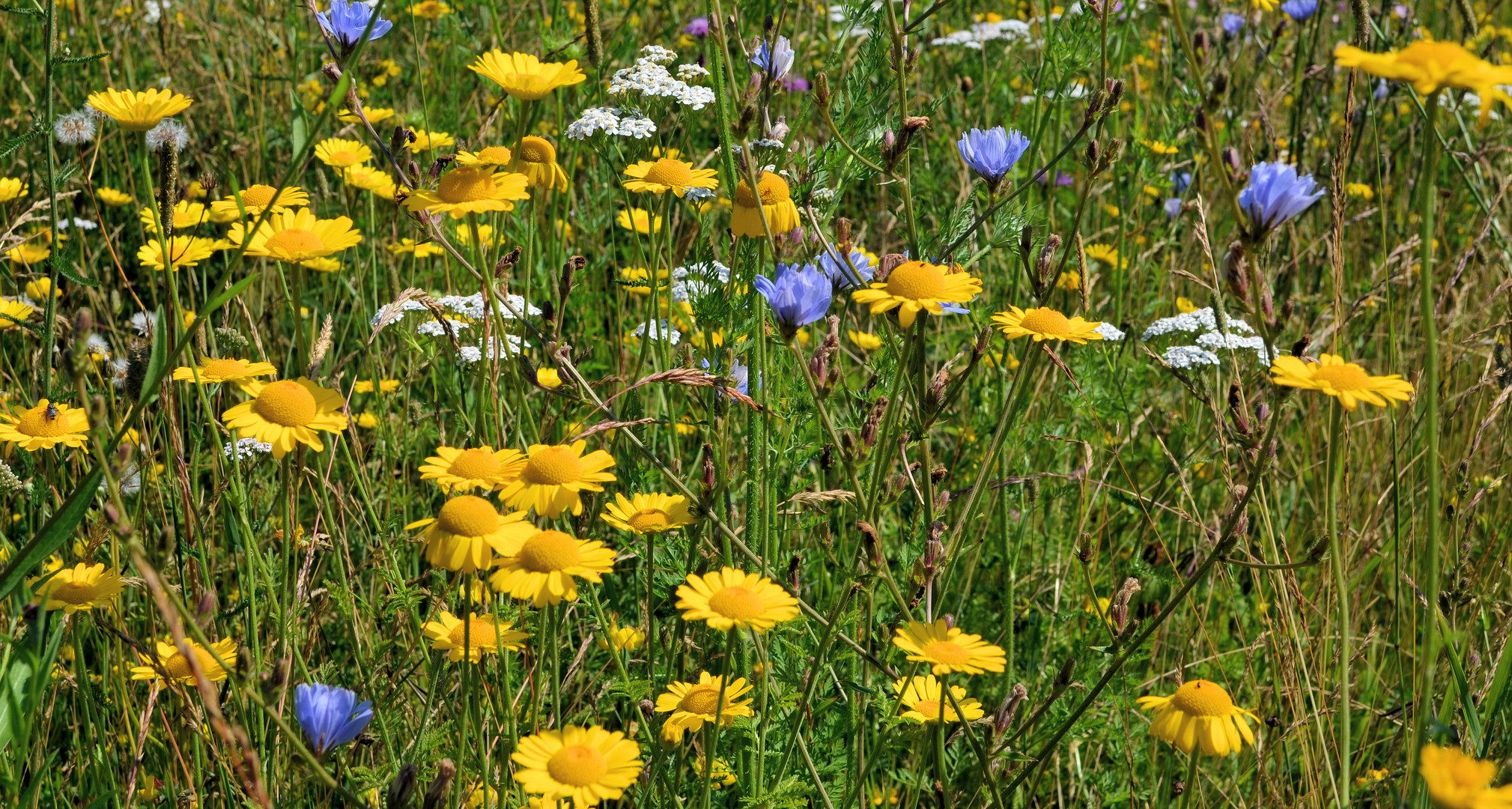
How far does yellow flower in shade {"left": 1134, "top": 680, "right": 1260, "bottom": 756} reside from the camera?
1524 millimetres

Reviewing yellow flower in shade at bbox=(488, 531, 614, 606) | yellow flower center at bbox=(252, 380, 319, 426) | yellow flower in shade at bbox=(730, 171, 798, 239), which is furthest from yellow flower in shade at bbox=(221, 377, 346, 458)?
yellow flower in shade at bbox=(730, 171, 798, 239)

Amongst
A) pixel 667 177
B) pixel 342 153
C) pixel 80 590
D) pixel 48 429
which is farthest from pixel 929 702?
pixel 342 153

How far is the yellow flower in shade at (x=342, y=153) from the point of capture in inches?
106

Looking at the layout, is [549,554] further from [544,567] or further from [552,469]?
[552,469]

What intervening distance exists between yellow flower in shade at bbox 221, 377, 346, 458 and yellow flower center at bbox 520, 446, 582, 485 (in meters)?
0.22

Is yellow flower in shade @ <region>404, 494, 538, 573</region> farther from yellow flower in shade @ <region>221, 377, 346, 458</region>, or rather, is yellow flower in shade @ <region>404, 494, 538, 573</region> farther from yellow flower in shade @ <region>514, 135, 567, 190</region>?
yellow flower in shade @ <region>514, 135, 567, 190</region>

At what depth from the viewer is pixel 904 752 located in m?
2.37

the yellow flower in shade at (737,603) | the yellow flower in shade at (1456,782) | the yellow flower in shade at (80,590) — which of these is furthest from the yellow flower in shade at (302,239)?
the yellow flower in shade at (1456,782)

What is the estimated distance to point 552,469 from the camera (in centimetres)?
134

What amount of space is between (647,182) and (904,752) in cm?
126

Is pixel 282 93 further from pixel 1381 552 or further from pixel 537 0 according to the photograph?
pixel 1381 552

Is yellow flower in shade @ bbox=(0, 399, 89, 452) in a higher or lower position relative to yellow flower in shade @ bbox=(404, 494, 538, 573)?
lower

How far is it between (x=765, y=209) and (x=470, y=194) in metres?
0.46

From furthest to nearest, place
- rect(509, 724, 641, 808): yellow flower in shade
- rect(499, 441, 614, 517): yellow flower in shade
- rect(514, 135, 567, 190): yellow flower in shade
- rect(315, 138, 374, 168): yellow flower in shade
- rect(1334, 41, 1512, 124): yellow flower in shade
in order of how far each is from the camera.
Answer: rect(315, 138, 374, 168): yellow flower in shade, rect(514, 135, 567, 190): yellow flower in shade, rect(499, 441, 614, 517): yellow flower in shade, rect(509, 724, 641, 808): yellow flower in shade, rect(1334, 41, 1512, 124): yellow flower in shade
